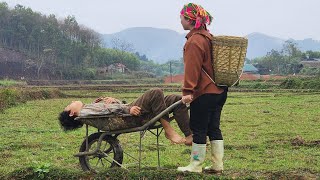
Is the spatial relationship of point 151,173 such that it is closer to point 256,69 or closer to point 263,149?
point 263,149

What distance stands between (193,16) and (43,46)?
3441 inches

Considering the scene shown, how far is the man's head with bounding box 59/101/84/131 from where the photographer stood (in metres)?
5.98

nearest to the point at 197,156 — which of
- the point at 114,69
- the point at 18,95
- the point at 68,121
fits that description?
the point at 68,121

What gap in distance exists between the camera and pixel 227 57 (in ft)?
17.5

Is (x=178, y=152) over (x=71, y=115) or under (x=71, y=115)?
under

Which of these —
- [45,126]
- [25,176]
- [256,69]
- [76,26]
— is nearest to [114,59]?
[76,26]

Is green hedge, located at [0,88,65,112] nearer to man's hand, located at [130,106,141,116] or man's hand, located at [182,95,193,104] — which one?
man's hand, located at [130,106,141,116]

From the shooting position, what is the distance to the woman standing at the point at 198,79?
17.1 ft

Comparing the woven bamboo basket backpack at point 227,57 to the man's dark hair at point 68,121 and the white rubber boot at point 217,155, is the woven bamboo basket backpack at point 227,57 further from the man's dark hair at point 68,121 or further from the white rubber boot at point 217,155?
the man's dark hair at point 68,121

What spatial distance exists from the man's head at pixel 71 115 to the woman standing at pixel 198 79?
5.50 ft

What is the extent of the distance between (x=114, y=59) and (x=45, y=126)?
90.7m

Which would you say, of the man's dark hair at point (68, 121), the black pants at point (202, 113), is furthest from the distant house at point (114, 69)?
the black pants at point (202, 113)

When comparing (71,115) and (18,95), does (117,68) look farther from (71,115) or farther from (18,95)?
(71,115)

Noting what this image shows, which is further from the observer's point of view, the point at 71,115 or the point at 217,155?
the point at 71,115
